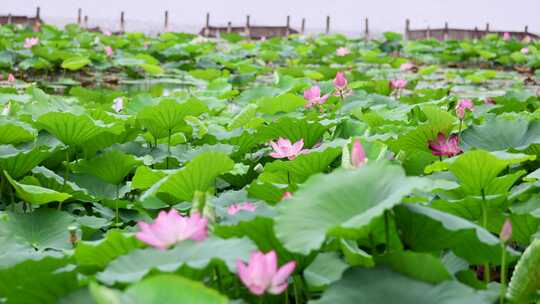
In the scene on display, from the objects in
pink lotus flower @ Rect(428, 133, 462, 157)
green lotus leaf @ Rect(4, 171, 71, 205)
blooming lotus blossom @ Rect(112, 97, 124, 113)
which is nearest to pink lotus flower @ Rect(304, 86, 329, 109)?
blooming lotus blossom @ Rect(112, 97, 124, 113)

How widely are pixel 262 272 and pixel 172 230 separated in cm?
13

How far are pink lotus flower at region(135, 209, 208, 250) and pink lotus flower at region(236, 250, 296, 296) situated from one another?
10 centimetres

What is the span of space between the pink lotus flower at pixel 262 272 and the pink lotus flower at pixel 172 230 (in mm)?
95

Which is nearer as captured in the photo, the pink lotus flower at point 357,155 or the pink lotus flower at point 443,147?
the pink lotus flower at point 357,155

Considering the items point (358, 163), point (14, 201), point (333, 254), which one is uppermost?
point (358, 163)

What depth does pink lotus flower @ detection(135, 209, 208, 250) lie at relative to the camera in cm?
79

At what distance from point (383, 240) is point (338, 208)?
205 mm

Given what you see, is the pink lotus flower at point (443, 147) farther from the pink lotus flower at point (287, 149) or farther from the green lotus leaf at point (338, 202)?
the green lotus leaf at point (338, 202)

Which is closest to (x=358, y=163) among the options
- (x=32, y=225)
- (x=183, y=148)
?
(x=32, y=225)

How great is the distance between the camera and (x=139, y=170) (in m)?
1.34

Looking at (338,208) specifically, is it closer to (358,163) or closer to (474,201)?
(358,163)

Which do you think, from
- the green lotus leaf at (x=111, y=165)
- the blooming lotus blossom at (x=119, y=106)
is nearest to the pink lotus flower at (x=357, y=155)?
the green lotus leaf at (x=111, y=165)

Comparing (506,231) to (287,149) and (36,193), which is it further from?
(36,193)

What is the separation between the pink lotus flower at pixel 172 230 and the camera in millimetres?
791
